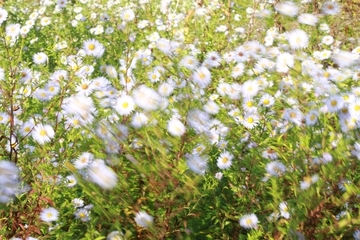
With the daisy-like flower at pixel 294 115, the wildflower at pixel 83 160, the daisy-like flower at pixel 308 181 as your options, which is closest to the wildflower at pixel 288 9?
the daisy-like flower at pixel 294 115

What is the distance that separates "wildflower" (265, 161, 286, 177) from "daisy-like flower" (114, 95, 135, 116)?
1.72 feet

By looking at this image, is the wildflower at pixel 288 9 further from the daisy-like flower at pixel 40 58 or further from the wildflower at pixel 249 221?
the daisy-like flower at pixel 40 58

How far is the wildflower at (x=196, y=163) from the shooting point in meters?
1.28

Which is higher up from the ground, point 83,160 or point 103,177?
point 83,160

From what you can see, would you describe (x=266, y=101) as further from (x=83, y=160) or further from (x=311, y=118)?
(x=83, y=160)

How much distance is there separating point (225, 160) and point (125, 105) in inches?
17.6

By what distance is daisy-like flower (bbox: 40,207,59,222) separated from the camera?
1.48 metres

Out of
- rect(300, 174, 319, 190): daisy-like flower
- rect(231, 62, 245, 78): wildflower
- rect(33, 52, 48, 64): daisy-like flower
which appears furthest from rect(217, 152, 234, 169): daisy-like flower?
rect(33, 52, 48, 64): daisy-like flower

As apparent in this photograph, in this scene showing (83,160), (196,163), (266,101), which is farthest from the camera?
(266,101)

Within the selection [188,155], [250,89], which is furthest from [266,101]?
[188,155]

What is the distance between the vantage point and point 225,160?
1714mm

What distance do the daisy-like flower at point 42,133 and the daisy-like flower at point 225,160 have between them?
2.13ft

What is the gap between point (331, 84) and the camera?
1.58 metres

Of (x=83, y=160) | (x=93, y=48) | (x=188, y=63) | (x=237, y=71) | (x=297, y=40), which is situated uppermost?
(x=93, y=48)
